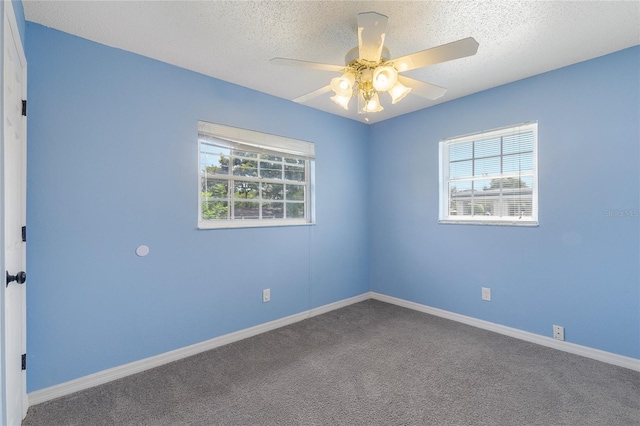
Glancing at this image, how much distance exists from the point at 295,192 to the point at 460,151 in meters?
1.95

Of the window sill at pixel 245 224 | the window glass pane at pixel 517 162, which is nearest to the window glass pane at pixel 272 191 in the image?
the window sill at pixel 245 224

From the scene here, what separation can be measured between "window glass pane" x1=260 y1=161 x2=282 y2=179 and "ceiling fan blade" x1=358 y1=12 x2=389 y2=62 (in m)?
1.70

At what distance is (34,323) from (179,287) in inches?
34.8

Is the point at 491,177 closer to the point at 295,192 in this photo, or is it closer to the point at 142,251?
the point at 295,192

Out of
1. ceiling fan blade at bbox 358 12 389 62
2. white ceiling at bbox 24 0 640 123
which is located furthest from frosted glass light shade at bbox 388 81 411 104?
white ceiling at bbox 24 0 640 123

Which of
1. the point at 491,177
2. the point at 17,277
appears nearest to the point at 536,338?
the point at 491,177

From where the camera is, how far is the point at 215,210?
2.78m

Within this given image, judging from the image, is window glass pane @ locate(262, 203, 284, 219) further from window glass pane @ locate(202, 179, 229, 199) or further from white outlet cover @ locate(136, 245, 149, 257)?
white outlet cover @ locate(136, 245, 149, 257)

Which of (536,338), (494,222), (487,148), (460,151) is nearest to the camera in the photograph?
(536,338)

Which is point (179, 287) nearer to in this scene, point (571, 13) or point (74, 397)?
point (74, 397)

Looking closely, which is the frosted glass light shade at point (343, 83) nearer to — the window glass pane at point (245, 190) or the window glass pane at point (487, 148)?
the window glass pane at point (245, 190)

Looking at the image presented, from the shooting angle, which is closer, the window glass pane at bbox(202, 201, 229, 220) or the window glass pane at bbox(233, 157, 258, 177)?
the window glass pane at bbox(202, 201, 229, 220)

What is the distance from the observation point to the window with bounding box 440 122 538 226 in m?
2.81

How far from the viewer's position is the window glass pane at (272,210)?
10.3 ft
